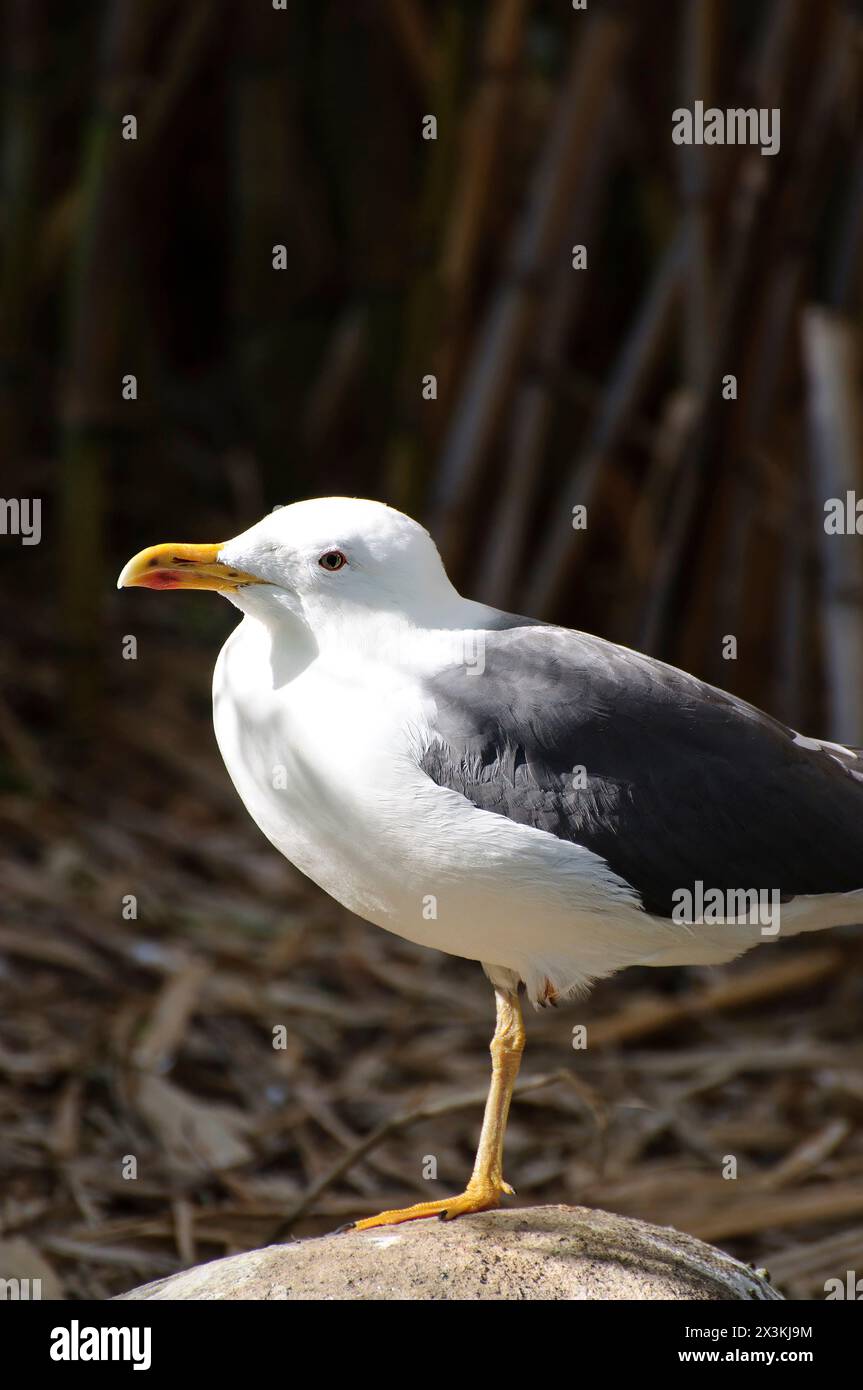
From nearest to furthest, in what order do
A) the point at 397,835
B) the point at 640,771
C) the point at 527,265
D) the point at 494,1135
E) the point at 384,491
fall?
the point at 397,835
the point at 640,771
the point at 494,1135
the point at 527,265
the point at 384,491

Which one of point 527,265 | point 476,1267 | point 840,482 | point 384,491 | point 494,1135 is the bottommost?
point 476,1267

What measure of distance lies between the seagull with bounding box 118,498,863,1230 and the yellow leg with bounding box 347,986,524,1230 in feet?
0.46

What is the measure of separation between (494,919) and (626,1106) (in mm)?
1909

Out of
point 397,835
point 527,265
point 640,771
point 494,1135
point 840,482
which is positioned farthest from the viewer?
point 527,265

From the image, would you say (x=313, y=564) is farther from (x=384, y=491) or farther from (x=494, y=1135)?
(x=384, y=491)

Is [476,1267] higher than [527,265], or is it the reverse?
[527,265]

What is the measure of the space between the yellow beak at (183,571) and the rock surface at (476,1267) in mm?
1014

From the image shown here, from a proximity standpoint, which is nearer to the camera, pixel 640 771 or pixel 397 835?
pixel 397 835

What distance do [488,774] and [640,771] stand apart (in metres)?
0.23

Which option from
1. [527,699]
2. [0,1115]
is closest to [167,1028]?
[0,1115]

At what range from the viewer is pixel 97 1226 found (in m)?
3.52

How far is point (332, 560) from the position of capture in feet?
8.15

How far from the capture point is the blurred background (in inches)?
155

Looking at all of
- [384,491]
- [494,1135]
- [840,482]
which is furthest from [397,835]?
[384,491]
